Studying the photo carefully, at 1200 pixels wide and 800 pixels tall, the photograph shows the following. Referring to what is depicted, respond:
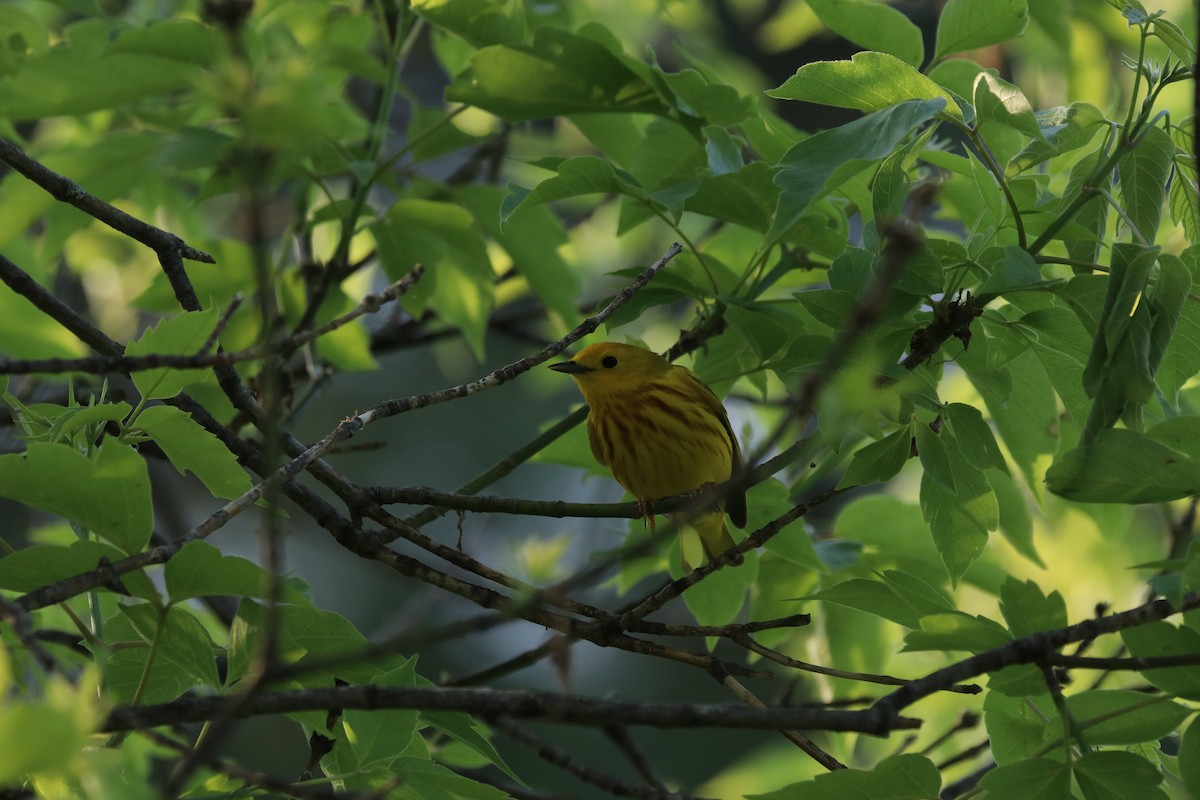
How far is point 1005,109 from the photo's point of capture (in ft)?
5.29

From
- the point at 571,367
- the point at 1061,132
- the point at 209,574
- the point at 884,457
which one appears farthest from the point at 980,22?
the point at 571,367

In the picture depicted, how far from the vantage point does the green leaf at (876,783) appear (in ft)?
4.79

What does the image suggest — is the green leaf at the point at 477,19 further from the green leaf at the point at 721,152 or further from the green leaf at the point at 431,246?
the green leaf at the point at 721,152

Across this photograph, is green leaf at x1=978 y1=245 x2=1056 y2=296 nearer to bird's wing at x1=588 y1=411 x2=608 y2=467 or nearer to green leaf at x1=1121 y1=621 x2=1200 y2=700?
green leaf at x1=1121 y1=621 x2=1200 y2=700

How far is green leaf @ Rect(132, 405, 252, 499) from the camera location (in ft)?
5.19

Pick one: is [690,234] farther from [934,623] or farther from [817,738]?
[934,623]

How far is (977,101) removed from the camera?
1604 millimetres

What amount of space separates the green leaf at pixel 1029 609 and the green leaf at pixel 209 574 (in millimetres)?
941

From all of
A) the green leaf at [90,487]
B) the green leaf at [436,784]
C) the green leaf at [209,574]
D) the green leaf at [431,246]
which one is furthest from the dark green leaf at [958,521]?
the green leaf at [431,246]

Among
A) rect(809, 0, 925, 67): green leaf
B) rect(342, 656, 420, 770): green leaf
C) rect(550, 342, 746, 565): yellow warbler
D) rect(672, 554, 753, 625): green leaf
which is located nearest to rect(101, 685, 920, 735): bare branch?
rect(342, 656, 420, 770): green leaf

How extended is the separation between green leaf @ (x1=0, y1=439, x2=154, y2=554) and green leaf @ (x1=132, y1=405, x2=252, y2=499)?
170 millimetres

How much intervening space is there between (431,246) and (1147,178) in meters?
1.47

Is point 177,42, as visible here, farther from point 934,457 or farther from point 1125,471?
point 1125,471

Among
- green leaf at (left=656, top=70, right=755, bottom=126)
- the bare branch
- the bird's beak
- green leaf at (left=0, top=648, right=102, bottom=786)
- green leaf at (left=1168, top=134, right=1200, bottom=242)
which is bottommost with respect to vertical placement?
green leaf at (left=0, top=648, right=102, bottom=786)
